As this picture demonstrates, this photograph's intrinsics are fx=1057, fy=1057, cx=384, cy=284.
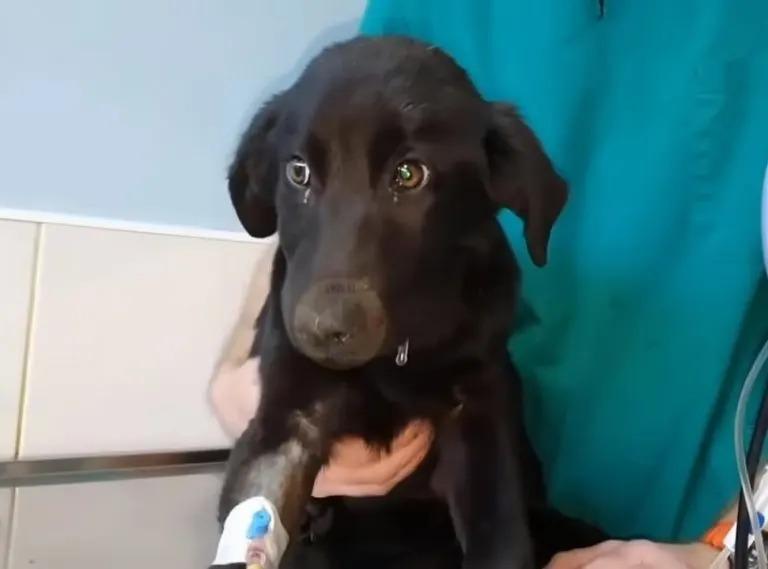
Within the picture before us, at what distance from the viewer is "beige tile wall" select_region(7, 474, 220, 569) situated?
1.53m

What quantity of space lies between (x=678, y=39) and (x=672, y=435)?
43 centimetres

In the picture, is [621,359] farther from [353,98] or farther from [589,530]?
[353,98]

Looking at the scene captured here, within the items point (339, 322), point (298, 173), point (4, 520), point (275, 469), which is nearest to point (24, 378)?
point (4, 520)

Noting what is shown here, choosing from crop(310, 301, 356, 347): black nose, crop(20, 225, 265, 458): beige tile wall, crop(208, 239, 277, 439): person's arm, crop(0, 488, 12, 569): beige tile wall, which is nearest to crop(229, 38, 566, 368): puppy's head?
crop(310, 301, 356, 347): black nose

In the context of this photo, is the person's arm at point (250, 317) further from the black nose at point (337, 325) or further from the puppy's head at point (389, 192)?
the black nose at point (337, 325)

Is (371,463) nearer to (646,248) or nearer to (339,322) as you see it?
(339,322)

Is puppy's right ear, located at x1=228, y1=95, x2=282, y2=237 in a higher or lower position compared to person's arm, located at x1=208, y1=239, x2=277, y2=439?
higher

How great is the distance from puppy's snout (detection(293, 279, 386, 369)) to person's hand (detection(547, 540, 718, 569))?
362 mm

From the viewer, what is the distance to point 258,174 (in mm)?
1050

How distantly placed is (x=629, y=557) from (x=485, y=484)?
166mm

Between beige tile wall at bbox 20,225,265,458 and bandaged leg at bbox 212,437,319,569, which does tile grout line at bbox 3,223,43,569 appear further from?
bandaged leg at bbox 212,437,319,569

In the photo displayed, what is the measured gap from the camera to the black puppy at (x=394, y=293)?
2.94 ft

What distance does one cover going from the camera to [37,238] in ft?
4.77

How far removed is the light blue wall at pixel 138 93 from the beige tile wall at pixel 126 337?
0.06 meters
